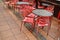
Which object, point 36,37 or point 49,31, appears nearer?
point 36,37

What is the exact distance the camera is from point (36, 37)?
311 cm

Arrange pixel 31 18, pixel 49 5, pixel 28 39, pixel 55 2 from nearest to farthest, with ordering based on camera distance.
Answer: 1. pixel 28 39
2. pixel 31 18
3. pixel 55 2
4. pixel 49 5

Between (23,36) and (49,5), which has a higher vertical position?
(49,5)

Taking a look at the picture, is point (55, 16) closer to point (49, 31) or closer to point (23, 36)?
point (49, 31)

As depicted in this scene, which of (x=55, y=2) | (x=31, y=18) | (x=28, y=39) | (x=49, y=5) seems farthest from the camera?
(x=49, y=5)

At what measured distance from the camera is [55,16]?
15.8 ft

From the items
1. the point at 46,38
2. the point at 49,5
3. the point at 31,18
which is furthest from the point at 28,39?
the point at 49,5

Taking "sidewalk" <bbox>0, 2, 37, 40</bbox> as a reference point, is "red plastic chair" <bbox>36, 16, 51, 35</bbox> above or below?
above

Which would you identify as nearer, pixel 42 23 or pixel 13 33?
pixel 42 23

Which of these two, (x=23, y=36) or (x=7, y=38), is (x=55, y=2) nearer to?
(x=23, y=36)

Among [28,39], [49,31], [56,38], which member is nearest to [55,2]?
[49,31]

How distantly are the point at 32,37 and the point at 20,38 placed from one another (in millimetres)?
319

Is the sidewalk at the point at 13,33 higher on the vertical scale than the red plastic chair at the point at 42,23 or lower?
lower

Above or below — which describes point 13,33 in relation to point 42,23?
below
